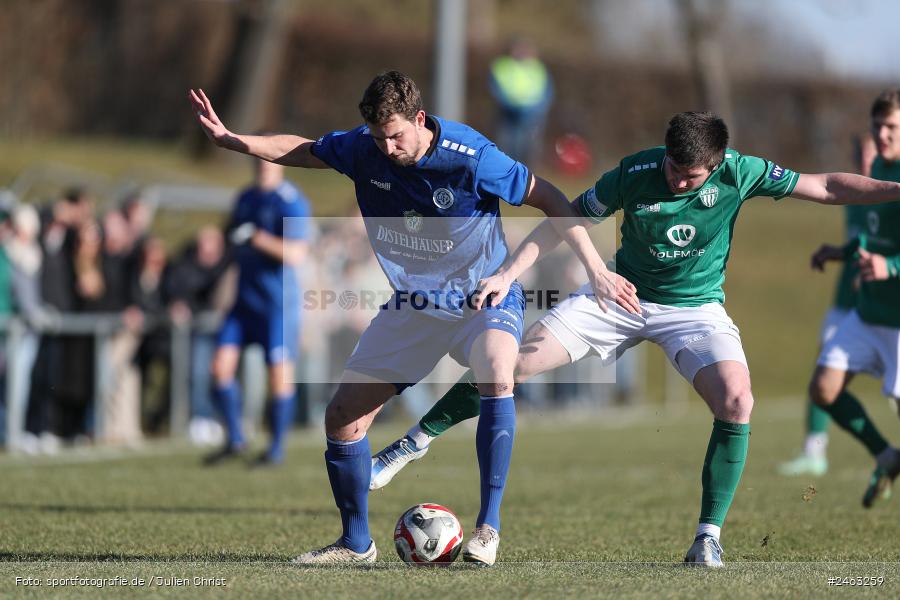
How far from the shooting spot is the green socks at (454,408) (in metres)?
6.84

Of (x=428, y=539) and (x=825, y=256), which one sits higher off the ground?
(x=825, y=256)

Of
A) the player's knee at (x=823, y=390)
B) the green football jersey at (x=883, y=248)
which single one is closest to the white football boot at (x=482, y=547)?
the green football jersey at (x=883, y=248)

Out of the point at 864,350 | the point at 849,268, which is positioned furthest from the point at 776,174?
the point at 849,268

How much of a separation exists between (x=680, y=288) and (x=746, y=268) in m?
20.4

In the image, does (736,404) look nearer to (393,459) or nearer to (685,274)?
(685,274)

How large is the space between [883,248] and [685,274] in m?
2.44

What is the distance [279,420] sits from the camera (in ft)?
38.0

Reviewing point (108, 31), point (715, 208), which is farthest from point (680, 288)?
point (108, 31)

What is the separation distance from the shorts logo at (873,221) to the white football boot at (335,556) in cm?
397

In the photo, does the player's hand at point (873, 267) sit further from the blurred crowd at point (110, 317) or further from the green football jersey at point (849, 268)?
the blurred crowd at point (110, 317)

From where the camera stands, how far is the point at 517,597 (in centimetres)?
511

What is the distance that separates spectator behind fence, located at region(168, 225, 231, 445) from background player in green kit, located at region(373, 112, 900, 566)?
26.5ft

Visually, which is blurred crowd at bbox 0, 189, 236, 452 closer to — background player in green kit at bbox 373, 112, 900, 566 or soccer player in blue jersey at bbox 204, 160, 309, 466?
soccer player in blue jersey at bbox 204, 160, 309, 466

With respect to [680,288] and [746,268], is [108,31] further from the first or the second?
[680,288]
